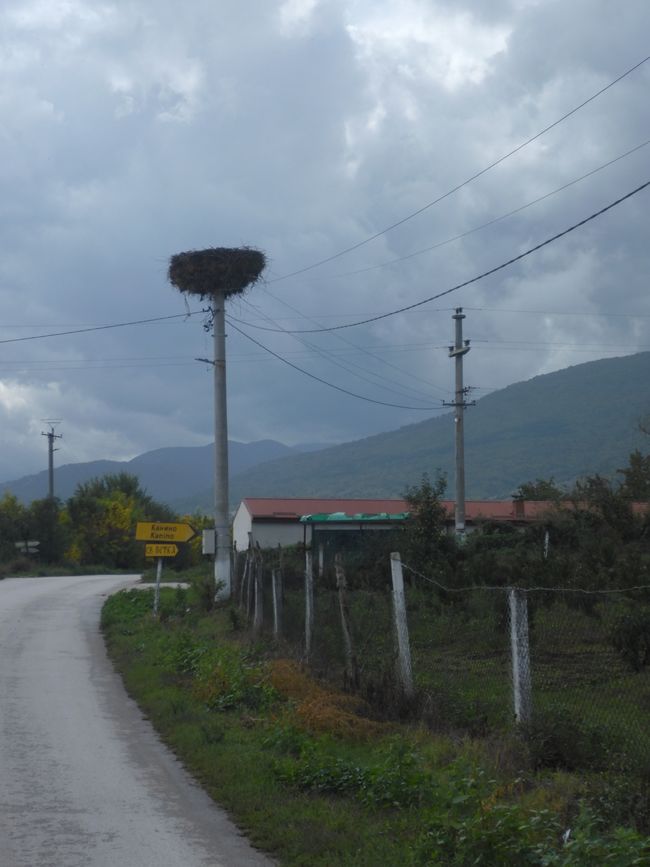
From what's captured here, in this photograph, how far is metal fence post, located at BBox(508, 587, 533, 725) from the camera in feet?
28.3

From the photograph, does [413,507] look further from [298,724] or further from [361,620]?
[298,724]

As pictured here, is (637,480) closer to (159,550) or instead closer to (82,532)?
(159,550)

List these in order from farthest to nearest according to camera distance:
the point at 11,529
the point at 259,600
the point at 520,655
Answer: the point at 11,529 → the point at 259,600 → the point at 520,655

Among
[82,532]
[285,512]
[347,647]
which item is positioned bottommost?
[347,647]

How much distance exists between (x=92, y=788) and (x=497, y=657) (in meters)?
6.31

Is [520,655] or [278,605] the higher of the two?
[520,655]

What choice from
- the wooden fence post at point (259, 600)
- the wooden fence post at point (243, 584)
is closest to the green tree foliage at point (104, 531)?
Answer: the wooden fence post at point (243, 584)

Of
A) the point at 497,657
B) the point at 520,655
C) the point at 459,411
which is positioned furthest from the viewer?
the point at 459,411

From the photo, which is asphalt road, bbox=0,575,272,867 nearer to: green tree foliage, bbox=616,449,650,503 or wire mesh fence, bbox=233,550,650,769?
wire mesh fence, bbox=233,550,650,769

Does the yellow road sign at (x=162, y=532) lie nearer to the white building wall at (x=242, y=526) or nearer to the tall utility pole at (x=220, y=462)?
the tall utility pole at (x=220, y=462)

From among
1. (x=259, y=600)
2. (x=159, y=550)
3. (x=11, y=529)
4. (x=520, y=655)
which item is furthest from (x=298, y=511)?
(x=520, y=655)

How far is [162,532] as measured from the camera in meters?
25.3

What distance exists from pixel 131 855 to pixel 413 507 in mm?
17108

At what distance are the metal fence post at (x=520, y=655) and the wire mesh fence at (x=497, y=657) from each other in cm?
1
